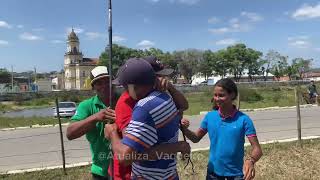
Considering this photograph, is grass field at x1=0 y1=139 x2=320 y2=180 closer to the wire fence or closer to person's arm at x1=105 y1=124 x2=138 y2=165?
the wire fence

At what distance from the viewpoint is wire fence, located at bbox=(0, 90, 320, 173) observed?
367 inches

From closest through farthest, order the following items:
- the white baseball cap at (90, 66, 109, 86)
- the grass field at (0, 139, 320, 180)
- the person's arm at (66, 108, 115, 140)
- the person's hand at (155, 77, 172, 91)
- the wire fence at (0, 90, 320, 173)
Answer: the person's hand at (155, 77, 172, 91)
the person's arm at (66, 108, 115, 140)
the white baseball cap at (90, 66, 109, 86)
the grass field at (0, 139, 320, 180)
the wire fence at (0, 90, 320, 173)

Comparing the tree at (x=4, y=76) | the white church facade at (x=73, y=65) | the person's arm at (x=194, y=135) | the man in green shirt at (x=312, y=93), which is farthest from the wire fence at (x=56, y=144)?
the tree at (x=4, y=76)

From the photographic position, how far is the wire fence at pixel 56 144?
9.33 meters

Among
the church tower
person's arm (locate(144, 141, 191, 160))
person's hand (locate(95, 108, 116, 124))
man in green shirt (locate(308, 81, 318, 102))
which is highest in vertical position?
the church tower

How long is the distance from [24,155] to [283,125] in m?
7.89

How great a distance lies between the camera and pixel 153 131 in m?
2.48

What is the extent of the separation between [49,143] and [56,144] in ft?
1.13

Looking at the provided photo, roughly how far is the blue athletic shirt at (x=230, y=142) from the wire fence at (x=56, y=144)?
4563mm

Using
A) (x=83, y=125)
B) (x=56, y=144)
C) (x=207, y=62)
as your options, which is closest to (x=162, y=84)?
(x=83, y=125)

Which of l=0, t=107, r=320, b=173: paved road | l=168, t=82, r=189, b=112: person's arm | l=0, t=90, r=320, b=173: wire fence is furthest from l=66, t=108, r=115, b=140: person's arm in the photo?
l=0, t=107, r=320, b=173: paved road

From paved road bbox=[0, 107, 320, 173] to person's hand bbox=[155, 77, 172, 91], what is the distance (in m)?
6.43

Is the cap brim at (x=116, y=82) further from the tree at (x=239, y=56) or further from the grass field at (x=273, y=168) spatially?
the tree at (x=239, y=56)

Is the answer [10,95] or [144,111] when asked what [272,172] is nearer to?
[144,111]
